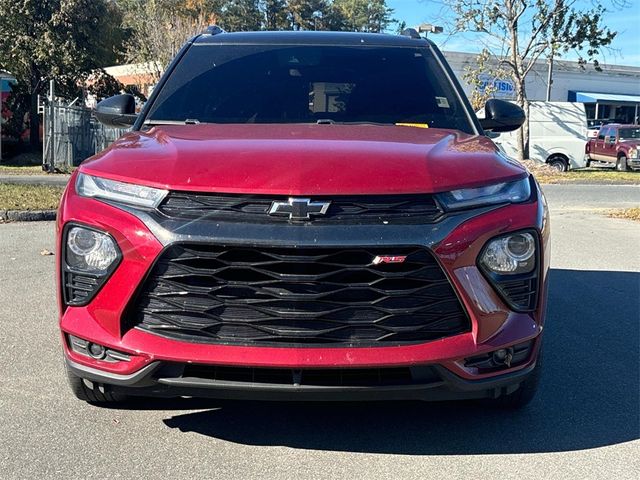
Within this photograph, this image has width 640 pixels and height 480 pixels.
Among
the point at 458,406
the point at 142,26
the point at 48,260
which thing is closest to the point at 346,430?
the point at 458,406

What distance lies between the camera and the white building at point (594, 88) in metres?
42.2

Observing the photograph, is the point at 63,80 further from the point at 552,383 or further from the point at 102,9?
Result: the point at 552,383

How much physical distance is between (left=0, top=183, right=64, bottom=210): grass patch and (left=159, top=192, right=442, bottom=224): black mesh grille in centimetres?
831

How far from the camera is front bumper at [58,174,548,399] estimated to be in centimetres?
281

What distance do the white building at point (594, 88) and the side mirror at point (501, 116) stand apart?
35842mm

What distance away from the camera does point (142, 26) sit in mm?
34094

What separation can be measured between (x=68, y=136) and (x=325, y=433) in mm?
18938

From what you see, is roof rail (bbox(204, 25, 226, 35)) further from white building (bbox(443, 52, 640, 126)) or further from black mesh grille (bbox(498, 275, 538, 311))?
white building (bbox(443, 52, 640, 126))

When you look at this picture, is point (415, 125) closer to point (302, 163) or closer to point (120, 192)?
point (302, 163)

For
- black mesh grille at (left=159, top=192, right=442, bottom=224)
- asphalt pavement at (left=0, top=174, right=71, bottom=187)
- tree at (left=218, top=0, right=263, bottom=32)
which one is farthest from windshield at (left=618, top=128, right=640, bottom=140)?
tree at (left=218, top=0, right=263, bottom=32)

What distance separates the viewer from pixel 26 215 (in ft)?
34.6

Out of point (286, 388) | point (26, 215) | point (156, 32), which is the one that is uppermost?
point (156, 32)

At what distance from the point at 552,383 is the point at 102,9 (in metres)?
24.9

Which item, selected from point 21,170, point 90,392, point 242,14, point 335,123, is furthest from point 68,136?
point 242,14
